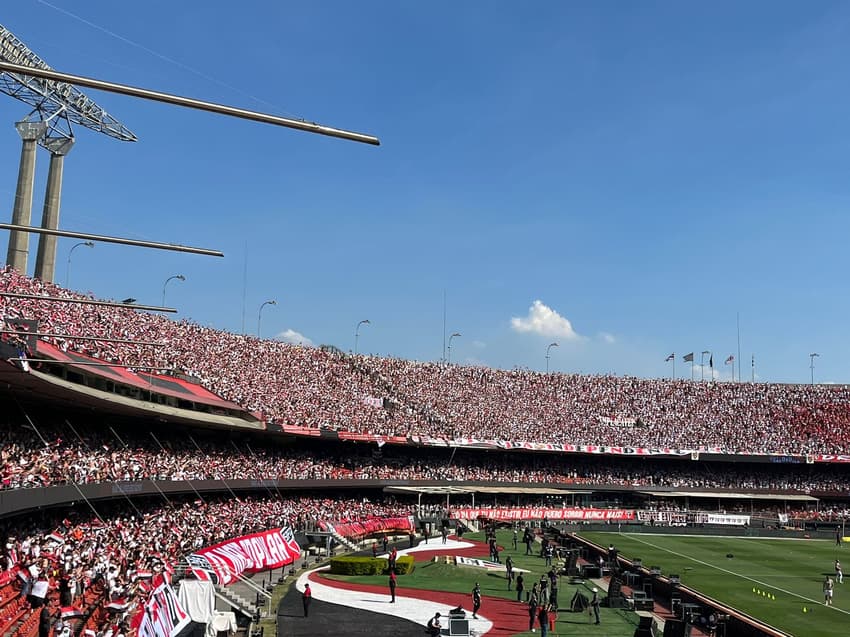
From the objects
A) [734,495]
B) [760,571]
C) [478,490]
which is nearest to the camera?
[760,571]

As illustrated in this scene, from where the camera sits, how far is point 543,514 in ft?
249

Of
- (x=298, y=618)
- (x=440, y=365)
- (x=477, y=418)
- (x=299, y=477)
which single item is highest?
(x=440, y=365)

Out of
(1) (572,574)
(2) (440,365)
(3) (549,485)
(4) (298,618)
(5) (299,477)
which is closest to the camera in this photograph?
(4) (298,618)

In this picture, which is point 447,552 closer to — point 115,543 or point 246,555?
point 246,555

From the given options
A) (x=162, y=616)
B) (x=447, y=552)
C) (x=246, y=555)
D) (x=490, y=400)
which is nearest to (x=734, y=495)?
(x=490, y=400)

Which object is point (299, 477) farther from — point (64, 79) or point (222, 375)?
point (64, 79)

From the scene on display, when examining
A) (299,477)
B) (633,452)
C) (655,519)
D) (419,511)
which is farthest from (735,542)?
(299,477)

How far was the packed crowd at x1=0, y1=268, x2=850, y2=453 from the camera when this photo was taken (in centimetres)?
6719

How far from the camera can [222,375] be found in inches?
2576

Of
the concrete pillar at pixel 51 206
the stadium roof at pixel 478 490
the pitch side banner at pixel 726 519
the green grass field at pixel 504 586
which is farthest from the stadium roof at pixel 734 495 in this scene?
the concrete pillar at pixel 51 206

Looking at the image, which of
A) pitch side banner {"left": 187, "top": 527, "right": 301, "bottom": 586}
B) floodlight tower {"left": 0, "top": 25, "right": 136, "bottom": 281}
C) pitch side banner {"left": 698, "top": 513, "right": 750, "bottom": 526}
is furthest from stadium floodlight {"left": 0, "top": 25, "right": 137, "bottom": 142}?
pitch side banner {"left": 698, "top": 513, "right": 750, "bottom": 526}

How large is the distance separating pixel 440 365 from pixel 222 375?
34.7m

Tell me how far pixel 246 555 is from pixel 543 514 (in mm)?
41371

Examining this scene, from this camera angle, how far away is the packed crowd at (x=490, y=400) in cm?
6719
